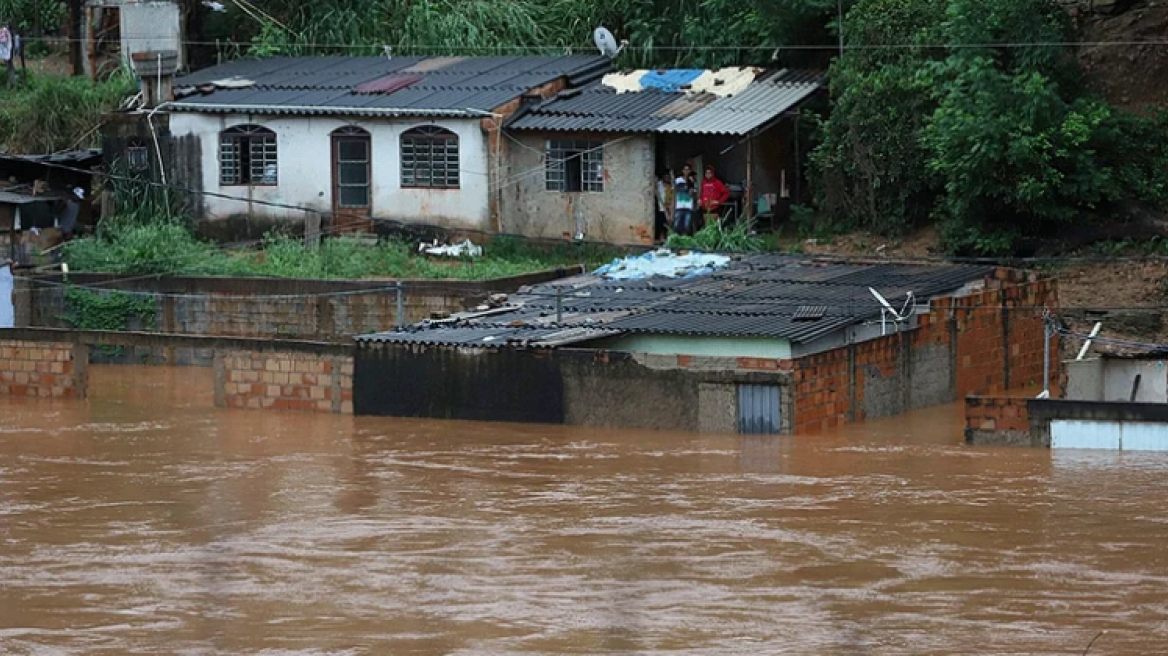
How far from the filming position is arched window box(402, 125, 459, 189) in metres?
34.1

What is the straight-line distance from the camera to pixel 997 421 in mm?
22906

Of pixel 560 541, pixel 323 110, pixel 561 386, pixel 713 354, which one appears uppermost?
pixel 323 110

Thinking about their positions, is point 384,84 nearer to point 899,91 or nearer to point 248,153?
point 248,153

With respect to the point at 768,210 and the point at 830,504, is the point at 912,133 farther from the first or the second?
the point at 830,504

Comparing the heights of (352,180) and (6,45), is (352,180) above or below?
below

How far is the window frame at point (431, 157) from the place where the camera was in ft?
112

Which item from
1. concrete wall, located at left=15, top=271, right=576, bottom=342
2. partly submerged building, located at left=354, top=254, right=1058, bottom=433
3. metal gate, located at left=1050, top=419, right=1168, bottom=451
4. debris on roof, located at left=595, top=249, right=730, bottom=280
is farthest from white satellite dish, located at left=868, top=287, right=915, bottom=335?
concrete wall, located at left=15, top=271, right=576, bottom=342

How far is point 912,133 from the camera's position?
3266 centimetres

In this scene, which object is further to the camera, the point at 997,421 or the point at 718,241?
the point at 718,241

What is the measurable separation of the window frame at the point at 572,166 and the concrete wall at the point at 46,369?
8992 millimetres

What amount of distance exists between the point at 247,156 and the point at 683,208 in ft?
24.6

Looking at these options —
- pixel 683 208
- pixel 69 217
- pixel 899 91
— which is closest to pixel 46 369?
pixel 69 217

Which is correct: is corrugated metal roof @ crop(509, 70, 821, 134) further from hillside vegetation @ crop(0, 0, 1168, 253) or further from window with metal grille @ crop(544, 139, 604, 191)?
hillside vegetation @ crop(0, 0, 1168, 253)

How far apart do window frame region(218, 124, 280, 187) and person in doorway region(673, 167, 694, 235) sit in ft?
22.2
